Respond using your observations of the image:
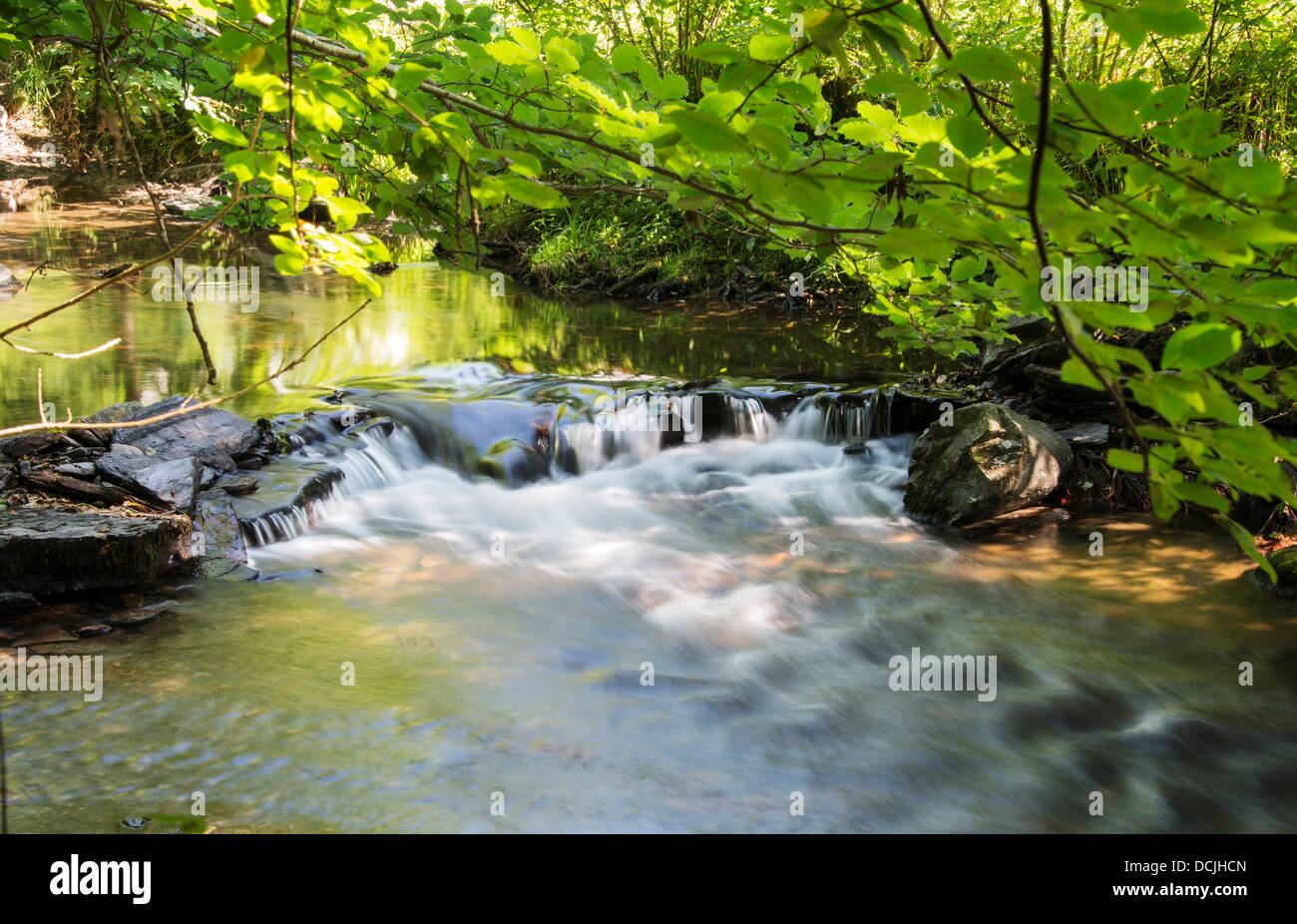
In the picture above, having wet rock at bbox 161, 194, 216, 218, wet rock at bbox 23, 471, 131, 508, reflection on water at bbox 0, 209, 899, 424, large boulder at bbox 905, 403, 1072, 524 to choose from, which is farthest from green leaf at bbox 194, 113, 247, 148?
reflection on water at bbox 0, 209, 899, 424

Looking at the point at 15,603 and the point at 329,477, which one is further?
the point at 329,477

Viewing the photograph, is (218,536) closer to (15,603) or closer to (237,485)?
(237,485)

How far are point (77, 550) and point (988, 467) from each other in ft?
19.6

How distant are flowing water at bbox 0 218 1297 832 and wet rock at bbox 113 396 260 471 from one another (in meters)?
0.39

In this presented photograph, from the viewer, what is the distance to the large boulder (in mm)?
6438

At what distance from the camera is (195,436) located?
6180 mm

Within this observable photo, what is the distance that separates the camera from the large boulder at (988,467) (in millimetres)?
6438

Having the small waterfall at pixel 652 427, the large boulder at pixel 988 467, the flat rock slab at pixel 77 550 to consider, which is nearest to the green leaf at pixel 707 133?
the flat rock slab at pixel 77 550

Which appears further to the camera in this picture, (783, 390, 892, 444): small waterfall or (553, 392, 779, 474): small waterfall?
(783, 390, 892, 444): small waterfall

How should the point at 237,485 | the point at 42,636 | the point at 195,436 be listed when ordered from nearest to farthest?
the point at 42,636 → the point at 237,485 → the point at 195,436

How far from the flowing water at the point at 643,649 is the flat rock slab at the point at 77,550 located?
45 cm

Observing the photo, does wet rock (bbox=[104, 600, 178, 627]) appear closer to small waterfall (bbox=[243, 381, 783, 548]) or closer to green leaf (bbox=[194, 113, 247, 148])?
small waterfall (bbox=[243, 381, 783, 548])

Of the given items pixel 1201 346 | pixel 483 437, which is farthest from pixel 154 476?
pixel 1201 346

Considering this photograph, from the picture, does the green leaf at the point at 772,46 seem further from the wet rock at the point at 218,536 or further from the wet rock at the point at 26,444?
the wet rock at the point at 26,444
